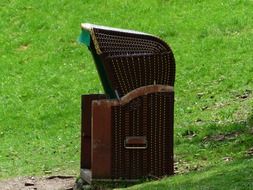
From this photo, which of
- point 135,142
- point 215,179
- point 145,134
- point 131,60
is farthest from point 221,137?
point 215,179

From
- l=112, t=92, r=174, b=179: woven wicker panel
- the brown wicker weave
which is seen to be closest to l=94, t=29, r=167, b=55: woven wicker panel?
the brown wicker weave

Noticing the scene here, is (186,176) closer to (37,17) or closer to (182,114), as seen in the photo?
(182,114)

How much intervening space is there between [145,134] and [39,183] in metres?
1.90

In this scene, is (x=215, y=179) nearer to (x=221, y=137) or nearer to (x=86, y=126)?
(x=86, y=126)

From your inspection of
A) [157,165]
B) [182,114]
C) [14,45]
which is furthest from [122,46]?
[14,45]

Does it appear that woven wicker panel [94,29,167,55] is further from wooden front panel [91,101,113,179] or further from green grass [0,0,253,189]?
green grass [0,0,253,189]

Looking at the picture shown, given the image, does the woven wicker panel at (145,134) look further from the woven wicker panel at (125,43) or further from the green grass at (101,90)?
the woven wicker panel at (125,43)

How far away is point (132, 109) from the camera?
9.07 meters

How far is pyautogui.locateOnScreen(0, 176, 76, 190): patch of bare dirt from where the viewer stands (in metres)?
10.0

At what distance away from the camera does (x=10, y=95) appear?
16.4 m

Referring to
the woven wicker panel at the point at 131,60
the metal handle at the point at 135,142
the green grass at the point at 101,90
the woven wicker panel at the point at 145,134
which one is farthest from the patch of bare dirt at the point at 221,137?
the metal handle at the point at 135,142

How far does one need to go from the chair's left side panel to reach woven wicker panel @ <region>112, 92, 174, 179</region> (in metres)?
0.68

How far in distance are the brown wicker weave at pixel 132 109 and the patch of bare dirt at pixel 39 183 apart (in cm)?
80

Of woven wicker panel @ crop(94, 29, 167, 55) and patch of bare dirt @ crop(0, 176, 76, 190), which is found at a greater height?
woven wicker panel @ crop(94, 29, 167, 55)
